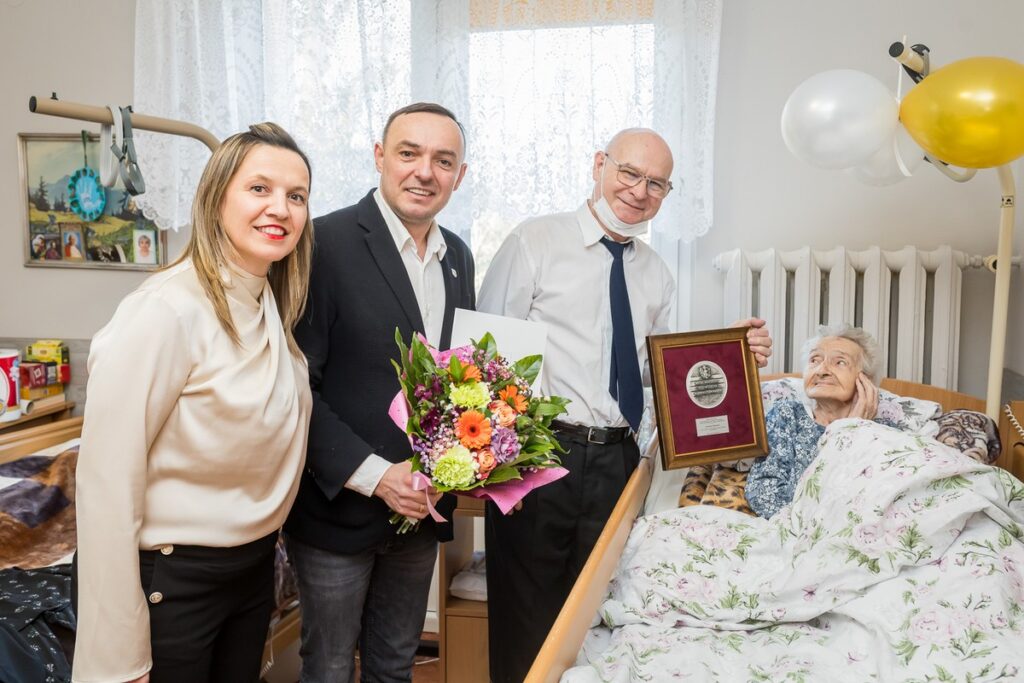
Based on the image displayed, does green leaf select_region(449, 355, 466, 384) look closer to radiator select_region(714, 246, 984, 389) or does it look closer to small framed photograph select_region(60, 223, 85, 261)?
radiator select_region(714, 246, 984, 389)

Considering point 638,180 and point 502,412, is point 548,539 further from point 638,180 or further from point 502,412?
point 638,180

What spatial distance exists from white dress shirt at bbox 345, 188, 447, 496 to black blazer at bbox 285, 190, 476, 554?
27 mm

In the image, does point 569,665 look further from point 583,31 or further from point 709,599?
point 583,31

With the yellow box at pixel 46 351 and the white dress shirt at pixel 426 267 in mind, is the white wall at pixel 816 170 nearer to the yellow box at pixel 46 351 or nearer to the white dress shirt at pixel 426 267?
the yellow box at pixel 46 351

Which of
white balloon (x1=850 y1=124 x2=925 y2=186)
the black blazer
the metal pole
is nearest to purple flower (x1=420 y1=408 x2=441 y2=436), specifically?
the black blazer

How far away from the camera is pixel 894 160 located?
192cm

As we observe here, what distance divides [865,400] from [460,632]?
131 centimetres

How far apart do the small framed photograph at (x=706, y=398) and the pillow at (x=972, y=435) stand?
1.37 feet

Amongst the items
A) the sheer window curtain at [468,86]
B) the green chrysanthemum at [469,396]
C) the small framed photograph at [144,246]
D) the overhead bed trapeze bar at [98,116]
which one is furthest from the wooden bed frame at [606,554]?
the small framed photograph at [144,246]

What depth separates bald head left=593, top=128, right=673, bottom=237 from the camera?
1.85 meters

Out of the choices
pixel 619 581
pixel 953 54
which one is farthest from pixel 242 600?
pixel 953 54

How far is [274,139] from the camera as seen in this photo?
4.20ft

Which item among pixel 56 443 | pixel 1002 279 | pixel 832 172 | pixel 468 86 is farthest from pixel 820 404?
pixel 56 443

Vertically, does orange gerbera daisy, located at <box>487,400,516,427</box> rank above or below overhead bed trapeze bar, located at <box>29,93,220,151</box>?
below
